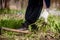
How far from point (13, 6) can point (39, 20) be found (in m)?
2.64

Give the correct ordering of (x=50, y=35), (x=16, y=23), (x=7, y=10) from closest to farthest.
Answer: (x=50, y=35) < (x=16, y=23) < (x=7, y=10)

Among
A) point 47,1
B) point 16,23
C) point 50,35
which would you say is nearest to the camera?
point 50,35

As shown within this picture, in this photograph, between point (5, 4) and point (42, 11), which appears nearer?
point (42, 11)

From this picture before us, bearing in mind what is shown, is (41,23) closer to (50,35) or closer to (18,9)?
(50,35)

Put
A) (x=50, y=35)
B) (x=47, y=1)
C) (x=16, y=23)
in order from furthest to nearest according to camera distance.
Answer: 1. (x=16, y=23)
2. (x=47, y=1)
3. (x=50, y=35)

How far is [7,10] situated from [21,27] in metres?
2.49

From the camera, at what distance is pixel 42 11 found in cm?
504

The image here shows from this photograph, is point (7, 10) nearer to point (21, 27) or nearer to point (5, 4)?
point (5, 4)

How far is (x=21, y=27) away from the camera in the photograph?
15.9ft

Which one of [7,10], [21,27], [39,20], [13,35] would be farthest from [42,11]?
[7,10]

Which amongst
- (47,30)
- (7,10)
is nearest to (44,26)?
(47,30)

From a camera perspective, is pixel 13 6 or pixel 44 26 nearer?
pixel 44 26

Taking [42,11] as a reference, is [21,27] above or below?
below

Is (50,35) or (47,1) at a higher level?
(47,1)
